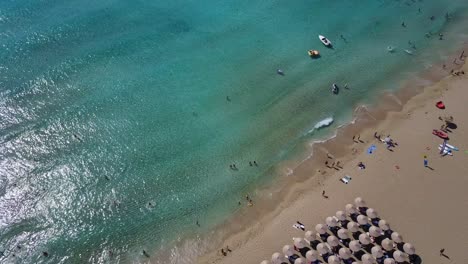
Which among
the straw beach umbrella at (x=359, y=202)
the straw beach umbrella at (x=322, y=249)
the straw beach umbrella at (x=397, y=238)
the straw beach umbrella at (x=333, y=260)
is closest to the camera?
the straw beach umbrella at (x=333, y=260)

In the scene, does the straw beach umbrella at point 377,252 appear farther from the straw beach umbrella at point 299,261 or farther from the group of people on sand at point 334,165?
the group of people on sand at point 334,165

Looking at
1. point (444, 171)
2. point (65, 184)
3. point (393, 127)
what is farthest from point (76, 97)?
point (444, 171)

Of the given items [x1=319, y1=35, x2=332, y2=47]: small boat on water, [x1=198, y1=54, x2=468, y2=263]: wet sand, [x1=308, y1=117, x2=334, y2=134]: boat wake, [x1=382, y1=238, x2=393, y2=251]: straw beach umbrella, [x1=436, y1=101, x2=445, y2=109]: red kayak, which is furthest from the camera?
[x1=319, y1=35, x2=332, y2=47]: small boat on water

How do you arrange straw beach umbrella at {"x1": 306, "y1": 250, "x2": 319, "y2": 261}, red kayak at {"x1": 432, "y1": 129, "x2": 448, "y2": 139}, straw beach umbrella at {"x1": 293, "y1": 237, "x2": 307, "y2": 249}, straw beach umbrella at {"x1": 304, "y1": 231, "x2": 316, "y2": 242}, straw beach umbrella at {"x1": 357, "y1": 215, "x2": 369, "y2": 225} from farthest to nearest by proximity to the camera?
red kayak at {"x1": 432, "y1": 129, "x2": 448, "y2": 139}
straw beach umbrella at {"x1": 357, "y1": 215, "x2": 369, "y2": 225}
straw beach umbrella at {"x1": 304, "y1": 231, "x2": 316, "y2": 242}
straw beach umbrella at {"x1": 293, "y1": 237, "x2": 307, "y2": 249}
straw beach umbrella at {"x1": 306, "y1": 250, "x2": 319, "y2": 261}

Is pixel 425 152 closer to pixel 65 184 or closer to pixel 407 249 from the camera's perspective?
pixel 407 249

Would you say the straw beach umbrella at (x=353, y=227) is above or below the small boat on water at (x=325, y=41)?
below

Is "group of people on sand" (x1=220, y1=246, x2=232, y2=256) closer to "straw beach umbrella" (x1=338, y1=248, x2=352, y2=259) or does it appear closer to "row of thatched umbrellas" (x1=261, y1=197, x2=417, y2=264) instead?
"row of thatched umbrellas" (x1=261, y1=197, x2=417, y2=264)

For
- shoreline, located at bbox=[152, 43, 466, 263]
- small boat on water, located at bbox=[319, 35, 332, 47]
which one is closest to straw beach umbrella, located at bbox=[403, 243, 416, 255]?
shoreline, located at bbox=[152, 43, 466, 263]

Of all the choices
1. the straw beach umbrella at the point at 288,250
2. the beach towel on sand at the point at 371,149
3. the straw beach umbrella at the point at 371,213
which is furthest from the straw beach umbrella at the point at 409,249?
the beach towel on sand at the point at 371,149

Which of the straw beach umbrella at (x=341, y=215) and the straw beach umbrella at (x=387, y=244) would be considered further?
the straw beach umbrella at (x=341, y=215)
